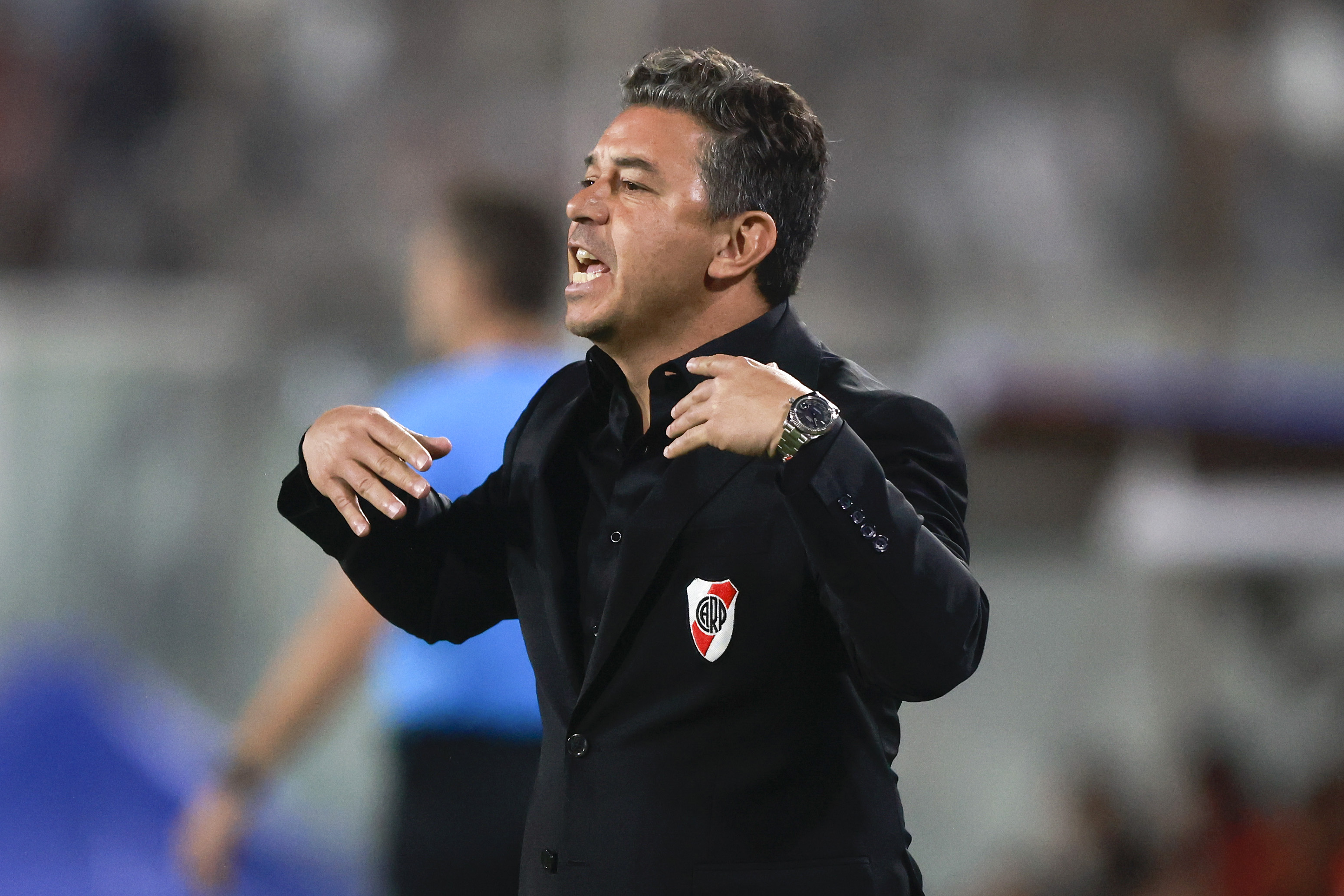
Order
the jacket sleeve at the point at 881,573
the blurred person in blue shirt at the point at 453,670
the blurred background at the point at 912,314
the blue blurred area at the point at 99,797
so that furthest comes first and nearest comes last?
the blurred background at the point at 912,314 → the blue blurred area at the point at 99,797 → the blurred person in blue shirt at the point at 453,670 → the jacket sleeve at the point at 881,573

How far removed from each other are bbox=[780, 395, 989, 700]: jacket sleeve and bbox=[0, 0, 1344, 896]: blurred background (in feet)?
13.8

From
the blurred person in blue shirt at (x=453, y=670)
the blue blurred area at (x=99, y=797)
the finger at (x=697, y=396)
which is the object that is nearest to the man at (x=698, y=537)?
the finger at (x=697, y=396)

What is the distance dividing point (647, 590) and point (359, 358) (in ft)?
17.5

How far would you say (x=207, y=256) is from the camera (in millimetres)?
6867

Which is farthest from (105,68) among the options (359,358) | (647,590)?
(647,590)

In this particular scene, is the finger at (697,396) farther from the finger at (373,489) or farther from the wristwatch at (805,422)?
the finger at (373,489)

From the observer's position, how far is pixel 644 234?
1.42 meters

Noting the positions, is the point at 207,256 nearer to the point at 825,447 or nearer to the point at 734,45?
the point at 734,45

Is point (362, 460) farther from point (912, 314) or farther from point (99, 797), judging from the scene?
point (912, 314)

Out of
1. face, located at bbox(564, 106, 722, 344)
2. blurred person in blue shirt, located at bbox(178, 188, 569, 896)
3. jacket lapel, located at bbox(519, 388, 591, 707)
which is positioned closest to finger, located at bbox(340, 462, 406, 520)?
jacket lapel, located at bbox(519, 388, 591, 707)

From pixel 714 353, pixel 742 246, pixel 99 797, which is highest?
pixel 742 246

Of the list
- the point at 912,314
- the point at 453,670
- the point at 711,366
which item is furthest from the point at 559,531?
the point at 912,314

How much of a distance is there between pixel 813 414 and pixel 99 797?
12.3 feet

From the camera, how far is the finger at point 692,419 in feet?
3.81
